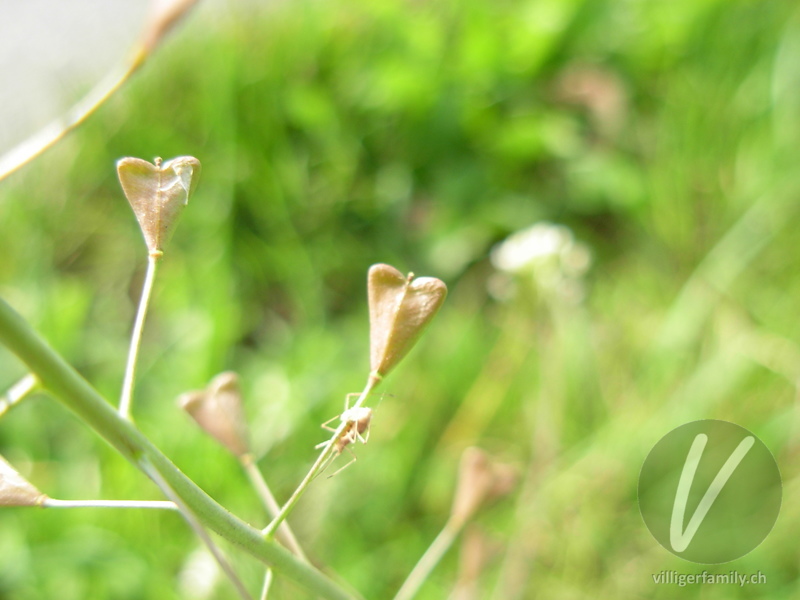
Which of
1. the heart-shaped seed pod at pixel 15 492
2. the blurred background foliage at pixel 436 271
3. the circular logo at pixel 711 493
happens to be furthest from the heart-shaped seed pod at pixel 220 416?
the circular logo at pixel 711 493

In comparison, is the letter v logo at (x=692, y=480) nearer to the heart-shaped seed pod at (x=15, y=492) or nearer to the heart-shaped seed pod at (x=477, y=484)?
the heart-shaped seed pod at (x=477, y=484)

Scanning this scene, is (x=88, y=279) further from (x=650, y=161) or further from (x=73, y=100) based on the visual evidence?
(x=650, y=161)

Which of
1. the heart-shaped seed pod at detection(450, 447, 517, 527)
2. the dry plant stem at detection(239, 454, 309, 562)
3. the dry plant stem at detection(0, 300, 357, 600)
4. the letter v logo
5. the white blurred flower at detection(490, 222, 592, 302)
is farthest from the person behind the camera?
the white blurred flower at detection(490, 222, 592, 302)

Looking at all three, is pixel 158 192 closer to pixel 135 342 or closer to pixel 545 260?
pixel 135 342

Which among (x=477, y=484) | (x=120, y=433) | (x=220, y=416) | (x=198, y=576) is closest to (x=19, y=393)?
(x=120, y=433)

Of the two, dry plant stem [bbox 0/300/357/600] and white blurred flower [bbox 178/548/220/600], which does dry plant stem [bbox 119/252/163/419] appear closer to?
dry plant stem [bbox 0/300/357/600]

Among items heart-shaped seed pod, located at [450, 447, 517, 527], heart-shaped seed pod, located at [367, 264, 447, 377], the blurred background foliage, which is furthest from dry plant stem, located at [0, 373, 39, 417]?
the blurred background foliage
